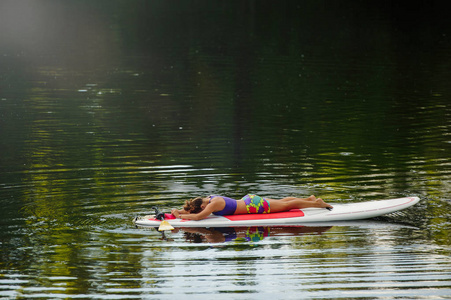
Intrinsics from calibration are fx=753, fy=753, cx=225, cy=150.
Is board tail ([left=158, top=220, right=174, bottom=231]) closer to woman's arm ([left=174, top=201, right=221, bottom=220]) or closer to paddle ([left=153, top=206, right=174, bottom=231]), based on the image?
paddle ([left=153, top=206, right=174, bottom=231])

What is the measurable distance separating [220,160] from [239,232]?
5.02 meters

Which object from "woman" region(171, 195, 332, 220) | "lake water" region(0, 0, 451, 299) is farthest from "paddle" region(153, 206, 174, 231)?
"woman" region(171, 195, 332, 220)

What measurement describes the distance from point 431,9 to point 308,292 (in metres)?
56.2

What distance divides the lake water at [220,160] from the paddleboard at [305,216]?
201mm

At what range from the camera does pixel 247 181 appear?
47.3 ft

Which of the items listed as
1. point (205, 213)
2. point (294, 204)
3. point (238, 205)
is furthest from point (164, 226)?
point (294, 204)

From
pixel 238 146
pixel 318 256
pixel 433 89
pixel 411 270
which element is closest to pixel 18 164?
pixel 238 146

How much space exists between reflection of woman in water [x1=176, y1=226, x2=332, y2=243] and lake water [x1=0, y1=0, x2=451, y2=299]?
46mm

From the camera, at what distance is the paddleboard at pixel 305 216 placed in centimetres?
1169

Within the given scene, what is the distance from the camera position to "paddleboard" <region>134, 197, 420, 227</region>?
38.3 ft

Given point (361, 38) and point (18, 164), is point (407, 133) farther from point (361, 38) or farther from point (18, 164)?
point (361, 38)

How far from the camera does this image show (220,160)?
16391 mm

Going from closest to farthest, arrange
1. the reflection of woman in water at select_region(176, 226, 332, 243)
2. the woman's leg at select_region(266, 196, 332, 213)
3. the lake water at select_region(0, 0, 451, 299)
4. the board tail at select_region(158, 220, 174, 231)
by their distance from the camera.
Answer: the lake water at select_region(0, 0, 451, 299) < the reflection of woman in water at select_region(176, 226, 332, 243) < the board tail at select_region(158, 220, 174, 231) < the woman's leg at select_region(266, 196, 332, 213)

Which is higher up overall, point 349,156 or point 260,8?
point 260,8
